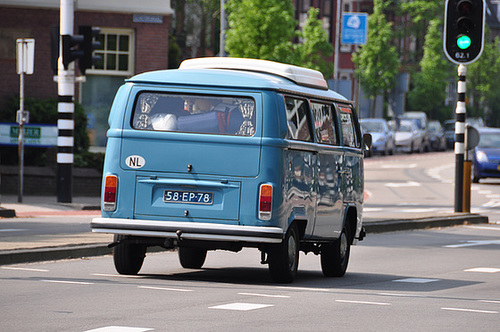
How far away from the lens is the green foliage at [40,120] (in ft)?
90.3

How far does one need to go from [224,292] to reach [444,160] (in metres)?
44.6

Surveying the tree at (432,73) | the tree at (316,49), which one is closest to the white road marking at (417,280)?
the tree at (316,49)

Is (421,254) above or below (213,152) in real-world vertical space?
below

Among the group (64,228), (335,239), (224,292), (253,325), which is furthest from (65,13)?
(253,325)

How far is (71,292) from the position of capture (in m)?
10.9

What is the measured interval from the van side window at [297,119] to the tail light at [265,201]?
2.27 feet

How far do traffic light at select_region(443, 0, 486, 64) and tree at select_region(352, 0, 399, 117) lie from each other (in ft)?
153

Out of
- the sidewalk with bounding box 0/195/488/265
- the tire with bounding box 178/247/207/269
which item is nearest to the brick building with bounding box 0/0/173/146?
the sidewalk with bounding box 0/195/488/265

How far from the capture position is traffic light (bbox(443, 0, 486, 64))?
22.5 meters

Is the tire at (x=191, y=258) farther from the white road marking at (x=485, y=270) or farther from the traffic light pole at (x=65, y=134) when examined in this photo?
the traffic light pole at (x=65, y=134)

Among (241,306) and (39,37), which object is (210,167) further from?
(39,37)

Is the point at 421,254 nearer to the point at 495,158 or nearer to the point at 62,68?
the point at 62,68

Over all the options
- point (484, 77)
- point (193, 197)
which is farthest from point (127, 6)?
point (484, 77)

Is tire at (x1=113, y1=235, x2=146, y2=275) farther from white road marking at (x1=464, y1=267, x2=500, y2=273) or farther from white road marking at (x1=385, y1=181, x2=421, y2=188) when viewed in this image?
white road marking at (x1=385, y1=181, x2=421, y2=188)
